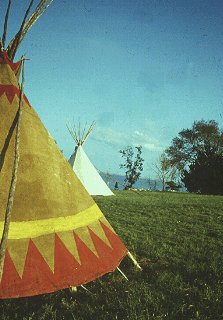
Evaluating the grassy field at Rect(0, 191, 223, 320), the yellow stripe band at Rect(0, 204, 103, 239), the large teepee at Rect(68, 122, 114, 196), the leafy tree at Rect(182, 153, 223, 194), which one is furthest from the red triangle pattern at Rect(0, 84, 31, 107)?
the leafy tree at Rect(182, 153, 223, 194)

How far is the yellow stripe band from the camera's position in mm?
2418

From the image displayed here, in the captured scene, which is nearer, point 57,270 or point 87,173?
point 57,270

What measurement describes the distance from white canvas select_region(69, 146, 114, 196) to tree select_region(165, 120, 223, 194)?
19.5 metres

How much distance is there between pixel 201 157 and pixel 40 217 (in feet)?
98.0

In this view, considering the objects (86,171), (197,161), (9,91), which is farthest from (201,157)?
(9,91)

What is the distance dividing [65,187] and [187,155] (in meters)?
38.8

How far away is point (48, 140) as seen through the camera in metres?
3.12

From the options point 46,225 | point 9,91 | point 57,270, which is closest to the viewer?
point 57,270

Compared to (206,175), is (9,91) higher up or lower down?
lower down

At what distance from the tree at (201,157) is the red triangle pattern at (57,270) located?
89.5 ft

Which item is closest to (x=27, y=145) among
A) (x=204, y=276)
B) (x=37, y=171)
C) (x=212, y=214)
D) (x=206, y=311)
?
(x=37, y=171)

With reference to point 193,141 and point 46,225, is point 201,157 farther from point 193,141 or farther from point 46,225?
point 46,225

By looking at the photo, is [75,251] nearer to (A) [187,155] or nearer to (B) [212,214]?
(B) [212,214]

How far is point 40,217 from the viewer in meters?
2.55
